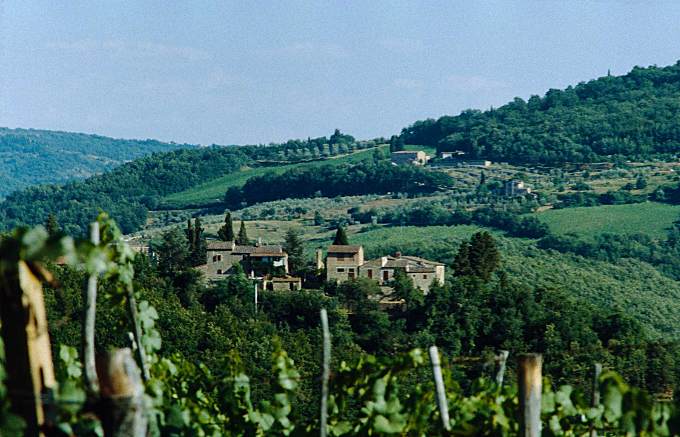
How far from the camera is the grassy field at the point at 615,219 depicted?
2566 inches

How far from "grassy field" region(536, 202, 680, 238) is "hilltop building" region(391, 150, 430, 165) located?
32.4m

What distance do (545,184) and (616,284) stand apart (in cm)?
3604

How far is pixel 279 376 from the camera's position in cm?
511

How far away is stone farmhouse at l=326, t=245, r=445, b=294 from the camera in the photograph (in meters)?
43.5

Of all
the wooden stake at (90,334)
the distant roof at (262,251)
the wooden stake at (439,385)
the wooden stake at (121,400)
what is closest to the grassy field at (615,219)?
the distant roof at (262,251)

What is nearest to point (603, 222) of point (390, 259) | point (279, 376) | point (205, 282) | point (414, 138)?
point (390, 259)

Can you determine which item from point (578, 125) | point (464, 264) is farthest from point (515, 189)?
point (464, 264)

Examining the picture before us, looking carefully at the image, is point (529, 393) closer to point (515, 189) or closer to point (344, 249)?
point (344, 249)

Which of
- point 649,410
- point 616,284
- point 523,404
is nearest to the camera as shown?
point 649,410

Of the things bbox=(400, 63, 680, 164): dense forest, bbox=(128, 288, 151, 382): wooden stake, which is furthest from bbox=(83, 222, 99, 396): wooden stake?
bbox=(400, 63, 680, 164): dense forest

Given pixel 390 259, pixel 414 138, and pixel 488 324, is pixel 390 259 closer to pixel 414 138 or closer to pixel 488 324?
pixel 488 324

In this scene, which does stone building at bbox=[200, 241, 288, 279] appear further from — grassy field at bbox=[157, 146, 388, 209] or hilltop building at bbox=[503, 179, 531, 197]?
grassy field at bbox=[157, 146, 388, 209]

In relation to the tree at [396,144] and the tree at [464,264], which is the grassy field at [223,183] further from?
the tree at [464,264]

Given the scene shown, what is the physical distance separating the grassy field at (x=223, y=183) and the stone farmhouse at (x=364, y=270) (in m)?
53.3
